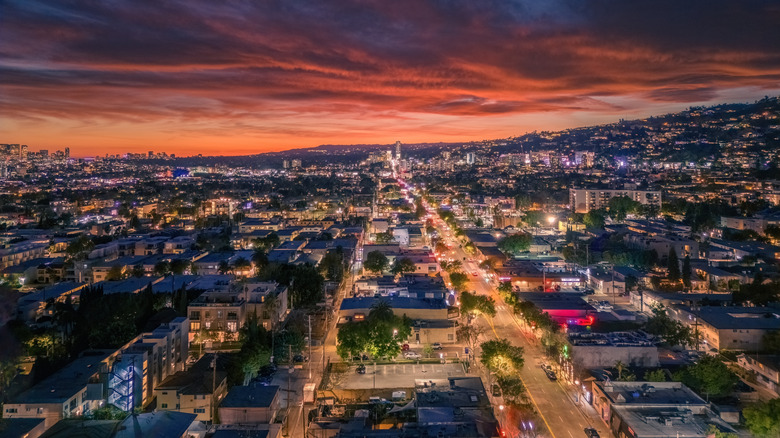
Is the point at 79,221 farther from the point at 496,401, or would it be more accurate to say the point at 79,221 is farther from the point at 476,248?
the point at 496,401

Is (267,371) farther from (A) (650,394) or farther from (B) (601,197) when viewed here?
(B) (601,197)

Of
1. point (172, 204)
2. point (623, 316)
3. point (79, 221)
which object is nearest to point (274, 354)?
point (623, 316)

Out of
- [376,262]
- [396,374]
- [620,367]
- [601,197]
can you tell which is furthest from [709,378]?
[601,197]

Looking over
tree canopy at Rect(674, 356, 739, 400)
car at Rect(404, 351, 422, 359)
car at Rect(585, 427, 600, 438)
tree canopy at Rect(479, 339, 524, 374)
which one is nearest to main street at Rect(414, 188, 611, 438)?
car at Rect(585, 427, 600, 438)

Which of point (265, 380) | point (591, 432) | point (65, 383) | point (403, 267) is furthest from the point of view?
point (403, 267)

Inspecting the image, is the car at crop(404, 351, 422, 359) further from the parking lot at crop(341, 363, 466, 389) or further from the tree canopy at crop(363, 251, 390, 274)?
the tree canopy at crop(363, 251, 390, 274)
